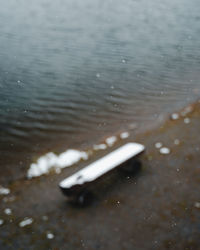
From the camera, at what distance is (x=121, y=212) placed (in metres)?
6.64

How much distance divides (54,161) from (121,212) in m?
2.78

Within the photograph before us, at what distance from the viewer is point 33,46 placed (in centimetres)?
1639

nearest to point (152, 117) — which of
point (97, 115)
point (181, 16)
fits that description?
point (97, 115)

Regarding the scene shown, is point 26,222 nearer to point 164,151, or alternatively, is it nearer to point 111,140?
point 111,140

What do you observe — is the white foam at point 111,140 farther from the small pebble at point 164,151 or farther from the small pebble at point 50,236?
the small pebble at point 50,236

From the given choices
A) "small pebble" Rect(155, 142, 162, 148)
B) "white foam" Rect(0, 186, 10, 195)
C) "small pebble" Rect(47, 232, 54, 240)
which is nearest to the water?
"white foam" Rect(0, 186, 10, 195)

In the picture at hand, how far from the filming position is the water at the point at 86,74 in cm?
975

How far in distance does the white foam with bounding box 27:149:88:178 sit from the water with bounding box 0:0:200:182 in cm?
27

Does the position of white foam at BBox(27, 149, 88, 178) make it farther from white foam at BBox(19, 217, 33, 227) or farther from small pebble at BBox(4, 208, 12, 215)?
white foam at BBox(19, 217, 33, 227)

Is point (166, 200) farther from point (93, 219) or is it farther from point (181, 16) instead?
point (181, 16)

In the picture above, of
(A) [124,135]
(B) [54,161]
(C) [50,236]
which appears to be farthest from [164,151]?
(C) [50,236]

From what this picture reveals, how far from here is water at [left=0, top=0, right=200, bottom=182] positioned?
32.0ft

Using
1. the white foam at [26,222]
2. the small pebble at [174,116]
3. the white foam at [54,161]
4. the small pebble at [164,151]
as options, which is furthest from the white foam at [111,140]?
the white foam at [26,222]

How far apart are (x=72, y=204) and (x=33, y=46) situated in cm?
1183
